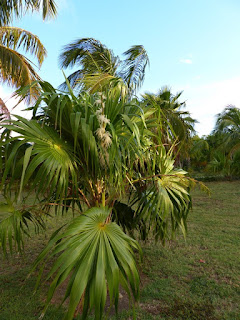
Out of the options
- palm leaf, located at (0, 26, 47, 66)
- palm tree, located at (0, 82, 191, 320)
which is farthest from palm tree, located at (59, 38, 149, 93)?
palm tree, located at (0, 82, 191, 320)

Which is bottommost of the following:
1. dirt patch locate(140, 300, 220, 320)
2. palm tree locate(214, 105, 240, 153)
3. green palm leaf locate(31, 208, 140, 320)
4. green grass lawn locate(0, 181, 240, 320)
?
dirt patch locate(140, 300, 220, 320)

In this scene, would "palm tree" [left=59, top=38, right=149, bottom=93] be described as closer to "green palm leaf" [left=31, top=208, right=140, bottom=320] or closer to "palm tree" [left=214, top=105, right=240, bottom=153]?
"green palm leaf" [left=31, top=208, right=140, bottom=320]

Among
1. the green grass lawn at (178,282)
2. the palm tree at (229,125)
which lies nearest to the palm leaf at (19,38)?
the green grass lawn at (178,282)

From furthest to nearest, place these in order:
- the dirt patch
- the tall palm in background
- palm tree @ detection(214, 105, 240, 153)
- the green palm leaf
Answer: palm tree @ detection(214, 105, 240, 153)
the tall palm in background
the dirt patch
the green palm leaf

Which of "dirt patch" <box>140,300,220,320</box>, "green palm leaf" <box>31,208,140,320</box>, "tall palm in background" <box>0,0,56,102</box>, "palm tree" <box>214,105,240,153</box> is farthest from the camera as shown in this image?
"palm tree" <box>214,105,240,153</box>

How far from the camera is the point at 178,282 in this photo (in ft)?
10.1

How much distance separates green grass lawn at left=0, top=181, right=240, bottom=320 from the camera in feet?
8.07

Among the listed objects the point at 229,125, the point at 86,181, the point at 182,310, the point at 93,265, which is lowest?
the point at 182,310

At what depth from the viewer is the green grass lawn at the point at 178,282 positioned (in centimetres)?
246

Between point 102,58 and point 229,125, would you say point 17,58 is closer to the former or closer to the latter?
point 102,58

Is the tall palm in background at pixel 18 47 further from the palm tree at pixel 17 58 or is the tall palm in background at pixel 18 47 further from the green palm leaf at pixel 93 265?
the green palm leaf at pixel 93 265

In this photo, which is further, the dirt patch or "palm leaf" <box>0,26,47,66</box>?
"palm leaf" <box>0,26,47,66</box>

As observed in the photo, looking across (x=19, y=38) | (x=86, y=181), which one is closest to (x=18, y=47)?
(x=19, y=38)

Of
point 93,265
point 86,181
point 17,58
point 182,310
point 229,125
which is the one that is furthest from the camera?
point 229,125
